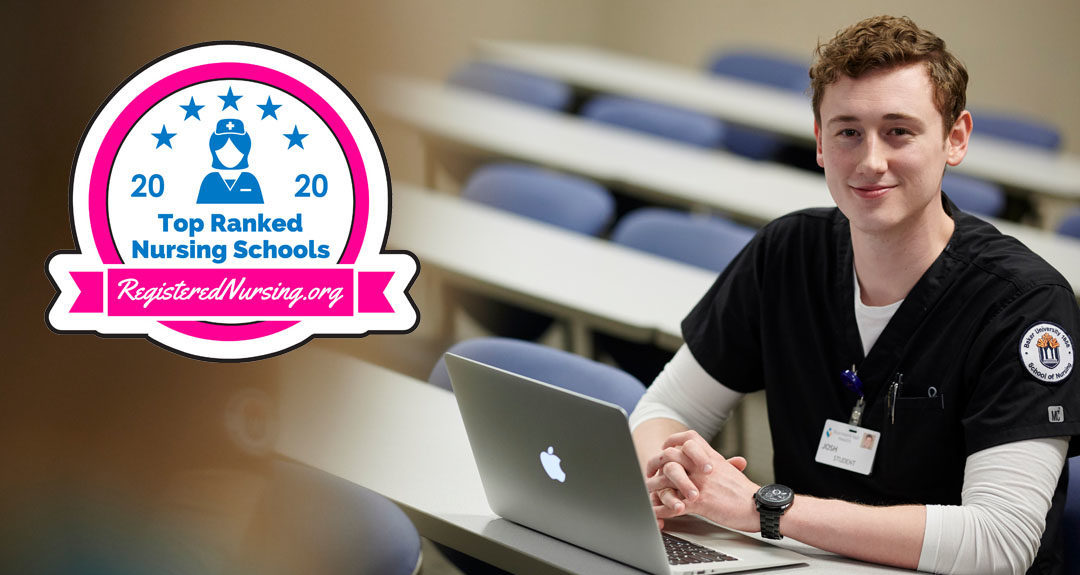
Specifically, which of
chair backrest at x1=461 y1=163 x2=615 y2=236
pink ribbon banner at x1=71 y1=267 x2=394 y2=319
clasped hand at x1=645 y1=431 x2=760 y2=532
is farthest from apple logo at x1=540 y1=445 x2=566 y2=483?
chair backrest at x1=461 y1=163 x2=615 y2=236

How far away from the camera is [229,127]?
1.81m

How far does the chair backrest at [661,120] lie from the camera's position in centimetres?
392

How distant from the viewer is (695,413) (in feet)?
5.47

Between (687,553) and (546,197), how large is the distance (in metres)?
1.79

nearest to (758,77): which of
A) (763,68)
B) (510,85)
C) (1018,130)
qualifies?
(763,68)

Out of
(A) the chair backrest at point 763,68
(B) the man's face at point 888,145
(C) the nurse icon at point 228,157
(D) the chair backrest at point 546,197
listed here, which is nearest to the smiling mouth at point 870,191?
(B) the man's face at point 888,145

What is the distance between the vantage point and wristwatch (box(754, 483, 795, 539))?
4.44 ft

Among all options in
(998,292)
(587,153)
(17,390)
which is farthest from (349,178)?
(587,153)

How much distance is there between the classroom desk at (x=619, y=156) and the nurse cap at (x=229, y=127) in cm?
154

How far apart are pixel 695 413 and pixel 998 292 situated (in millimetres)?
454

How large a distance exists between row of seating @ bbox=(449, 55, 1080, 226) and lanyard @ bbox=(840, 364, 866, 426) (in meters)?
2.08

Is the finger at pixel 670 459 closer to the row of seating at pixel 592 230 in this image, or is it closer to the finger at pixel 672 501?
the finger at pixel 672 501

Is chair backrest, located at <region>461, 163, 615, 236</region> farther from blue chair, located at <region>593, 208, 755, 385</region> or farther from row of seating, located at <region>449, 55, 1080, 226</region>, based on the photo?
row of seating, located at <region>449, 55, 1080, 226</region>

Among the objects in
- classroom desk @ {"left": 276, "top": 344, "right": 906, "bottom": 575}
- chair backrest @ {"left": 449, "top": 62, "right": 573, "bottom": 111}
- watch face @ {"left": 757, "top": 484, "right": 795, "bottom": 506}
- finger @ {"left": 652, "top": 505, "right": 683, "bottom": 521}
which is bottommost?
classroom desk @ {"left": 276, "top": 344, "right": 906, "bottom": 575}
